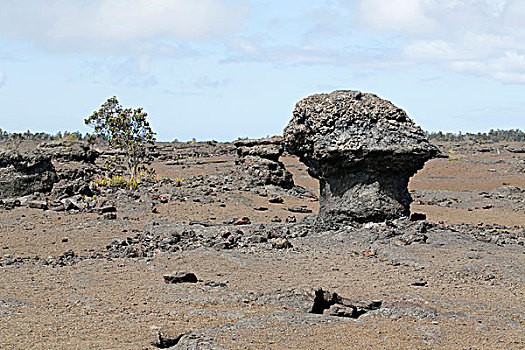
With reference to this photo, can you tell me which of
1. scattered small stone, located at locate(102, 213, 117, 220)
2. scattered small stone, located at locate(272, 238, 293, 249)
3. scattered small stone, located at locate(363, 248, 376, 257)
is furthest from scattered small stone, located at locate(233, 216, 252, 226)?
scattered small stone, located at locate(363, 248, 376, 257)

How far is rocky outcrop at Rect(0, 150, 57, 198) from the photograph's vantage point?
61.9ft

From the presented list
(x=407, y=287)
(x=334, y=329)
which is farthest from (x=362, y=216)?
(x=334, y=329)

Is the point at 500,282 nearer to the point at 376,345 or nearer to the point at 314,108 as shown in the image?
the point at 376,345

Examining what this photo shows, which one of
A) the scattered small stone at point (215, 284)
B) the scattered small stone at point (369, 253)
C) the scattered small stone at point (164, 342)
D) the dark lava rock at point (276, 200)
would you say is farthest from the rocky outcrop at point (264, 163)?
the scattered small stone at point (164, 342)

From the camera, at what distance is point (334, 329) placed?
6.28 meters

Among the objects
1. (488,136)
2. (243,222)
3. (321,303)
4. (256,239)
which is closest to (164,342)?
(321,303)

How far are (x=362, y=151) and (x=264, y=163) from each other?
12.0 metres

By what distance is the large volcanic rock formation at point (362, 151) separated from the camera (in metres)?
12.5

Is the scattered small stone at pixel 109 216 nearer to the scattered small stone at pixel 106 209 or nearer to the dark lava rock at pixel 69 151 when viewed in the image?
the scattered small stone at pixel 106 209

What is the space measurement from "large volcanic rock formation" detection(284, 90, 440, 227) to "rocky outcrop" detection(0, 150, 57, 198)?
10.2 meters

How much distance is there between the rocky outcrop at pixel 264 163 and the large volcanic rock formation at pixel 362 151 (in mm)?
9705

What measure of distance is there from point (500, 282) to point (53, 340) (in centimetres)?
636

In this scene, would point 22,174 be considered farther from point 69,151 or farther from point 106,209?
point 69,151

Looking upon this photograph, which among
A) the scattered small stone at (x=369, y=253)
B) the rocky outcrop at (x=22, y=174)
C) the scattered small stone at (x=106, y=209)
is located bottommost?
the scattered small stone at (x=369, y=253)
